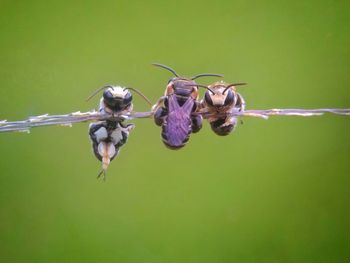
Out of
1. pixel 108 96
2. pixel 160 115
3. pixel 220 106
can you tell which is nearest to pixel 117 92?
pixel 108 96

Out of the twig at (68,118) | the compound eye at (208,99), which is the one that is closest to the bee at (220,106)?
the compound eye at (208,99)

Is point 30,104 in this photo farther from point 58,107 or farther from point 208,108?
point 208,108

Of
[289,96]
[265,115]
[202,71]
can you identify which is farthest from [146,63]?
[265,115]

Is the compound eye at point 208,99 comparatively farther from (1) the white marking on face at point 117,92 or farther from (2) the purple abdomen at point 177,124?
(1) the white marking on face at point 117,92

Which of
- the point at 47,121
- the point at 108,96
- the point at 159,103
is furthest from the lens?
the point at 159,103

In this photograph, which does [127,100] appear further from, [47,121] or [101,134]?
[47,121]
